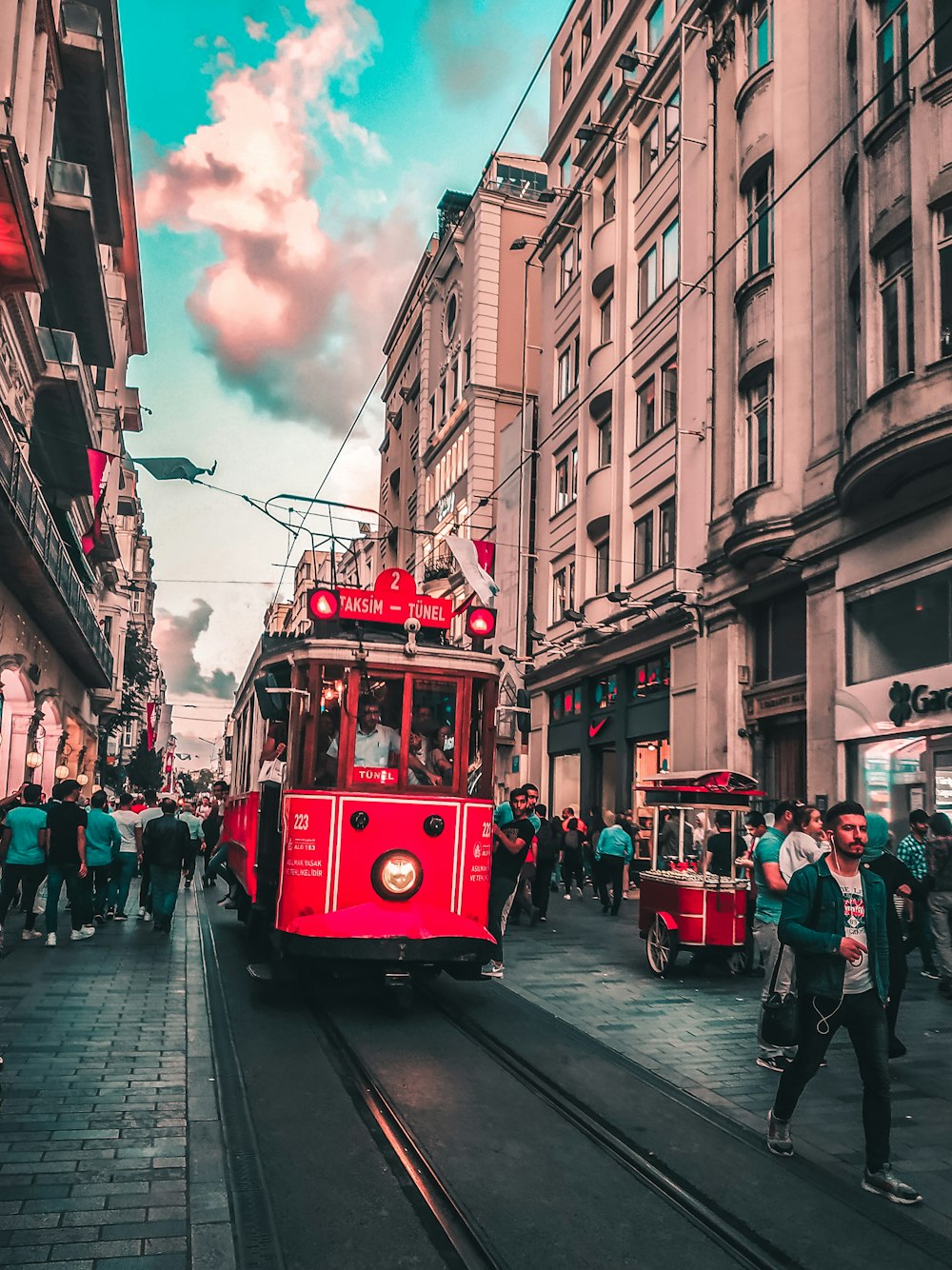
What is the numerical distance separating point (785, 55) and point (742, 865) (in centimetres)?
1570

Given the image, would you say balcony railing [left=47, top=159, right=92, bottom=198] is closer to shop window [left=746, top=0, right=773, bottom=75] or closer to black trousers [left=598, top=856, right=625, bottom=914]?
shop window [left=746, top=0, right=773, bottom=75]

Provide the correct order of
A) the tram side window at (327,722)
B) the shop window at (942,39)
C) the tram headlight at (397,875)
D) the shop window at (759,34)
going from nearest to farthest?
the tram headlight at (397,875)
the tram side window at (327,722)
the shop window at (942,39)
the shop window at (759,34)

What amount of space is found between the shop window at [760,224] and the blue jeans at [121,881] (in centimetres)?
1485

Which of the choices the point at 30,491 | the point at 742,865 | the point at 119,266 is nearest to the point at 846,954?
the point at 742,865

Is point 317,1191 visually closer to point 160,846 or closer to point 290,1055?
point 290,1055

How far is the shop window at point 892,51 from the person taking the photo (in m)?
15.4

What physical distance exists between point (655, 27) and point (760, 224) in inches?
395

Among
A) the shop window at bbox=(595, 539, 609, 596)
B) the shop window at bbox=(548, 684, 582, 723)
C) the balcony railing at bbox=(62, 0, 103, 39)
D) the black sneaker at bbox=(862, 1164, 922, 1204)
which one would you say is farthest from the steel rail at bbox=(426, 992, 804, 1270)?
the balcony railing at bbox=(62, 0, 103, 39)

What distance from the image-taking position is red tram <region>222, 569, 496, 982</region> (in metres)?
8.99

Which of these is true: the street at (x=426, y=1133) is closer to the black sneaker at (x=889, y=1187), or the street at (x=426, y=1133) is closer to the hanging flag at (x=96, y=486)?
the black sneaker at (x=889, y=1187)

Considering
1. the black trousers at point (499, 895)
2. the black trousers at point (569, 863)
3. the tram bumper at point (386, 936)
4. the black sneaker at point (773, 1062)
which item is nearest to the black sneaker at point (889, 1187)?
the black sneaker at point (773, 1062)

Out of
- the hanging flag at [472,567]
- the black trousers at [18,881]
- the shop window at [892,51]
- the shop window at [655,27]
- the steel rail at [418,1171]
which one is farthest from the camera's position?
the shop window at [655,27]

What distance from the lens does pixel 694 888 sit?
11.4 metres

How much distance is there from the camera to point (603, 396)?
93.4ft
